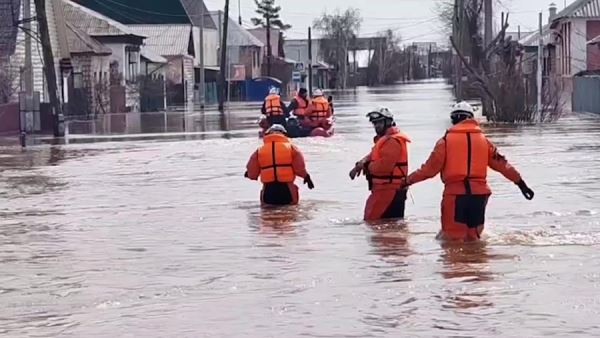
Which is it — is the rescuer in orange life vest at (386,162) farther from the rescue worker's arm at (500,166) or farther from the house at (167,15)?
the house at (167,15)

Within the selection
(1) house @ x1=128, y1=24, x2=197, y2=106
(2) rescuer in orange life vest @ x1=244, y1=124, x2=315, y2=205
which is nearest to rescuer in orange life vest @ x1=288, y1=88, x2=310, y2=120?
(2) rescuer in orange life vest @ x1=244, y1=124, x2=315, y2=205

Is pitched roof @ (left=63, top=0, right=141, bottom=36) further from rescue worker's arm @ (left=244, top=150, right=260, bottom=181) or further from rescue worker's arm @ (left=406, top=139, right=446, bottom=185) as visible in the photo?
rescue worker's arm @ (left=406, top=139, right=446, bottom=185)

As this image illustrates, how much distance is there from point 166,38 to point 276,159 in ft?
277

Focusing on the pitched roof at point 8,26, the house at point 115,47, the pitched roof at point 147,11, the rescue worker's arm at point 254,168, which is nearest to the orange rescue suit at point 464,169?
the rescue worker's arm at point 254,168

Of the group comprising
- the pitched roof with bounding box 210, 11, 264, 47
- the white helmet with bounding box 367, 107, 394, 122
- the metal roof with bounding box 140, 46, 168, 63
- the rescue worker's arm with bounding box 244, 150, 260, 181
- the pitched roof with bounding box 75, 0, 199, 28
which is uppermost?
the pitched roof with bounding box 75, 0, 199, 28

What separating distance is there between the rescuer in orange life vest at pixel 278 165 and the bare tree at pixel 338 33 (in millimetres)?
151596

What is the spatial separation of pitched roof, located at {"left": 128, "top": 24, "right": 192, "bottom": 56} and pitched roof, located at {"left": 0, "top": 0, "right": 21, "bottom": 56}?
43.8 metres

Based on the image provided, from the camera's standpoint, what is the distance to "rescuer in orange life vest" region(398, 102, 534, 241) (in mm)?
13055

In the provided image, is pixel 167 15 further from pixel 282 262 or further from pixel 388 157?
pixel 282 262

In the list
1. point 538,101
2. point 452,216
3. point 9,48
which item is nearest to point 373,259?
point 452,216

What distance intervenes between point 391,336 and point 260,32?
14526 cm

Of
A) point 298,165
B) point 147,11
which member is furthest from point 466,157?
point 147,11

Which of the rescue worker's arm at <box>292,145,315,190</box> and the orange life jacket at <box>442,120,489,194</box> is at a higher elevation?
the orange life jacket at <box>442,120,489,194</box>

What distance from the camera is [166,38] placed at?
10031 centimetres
